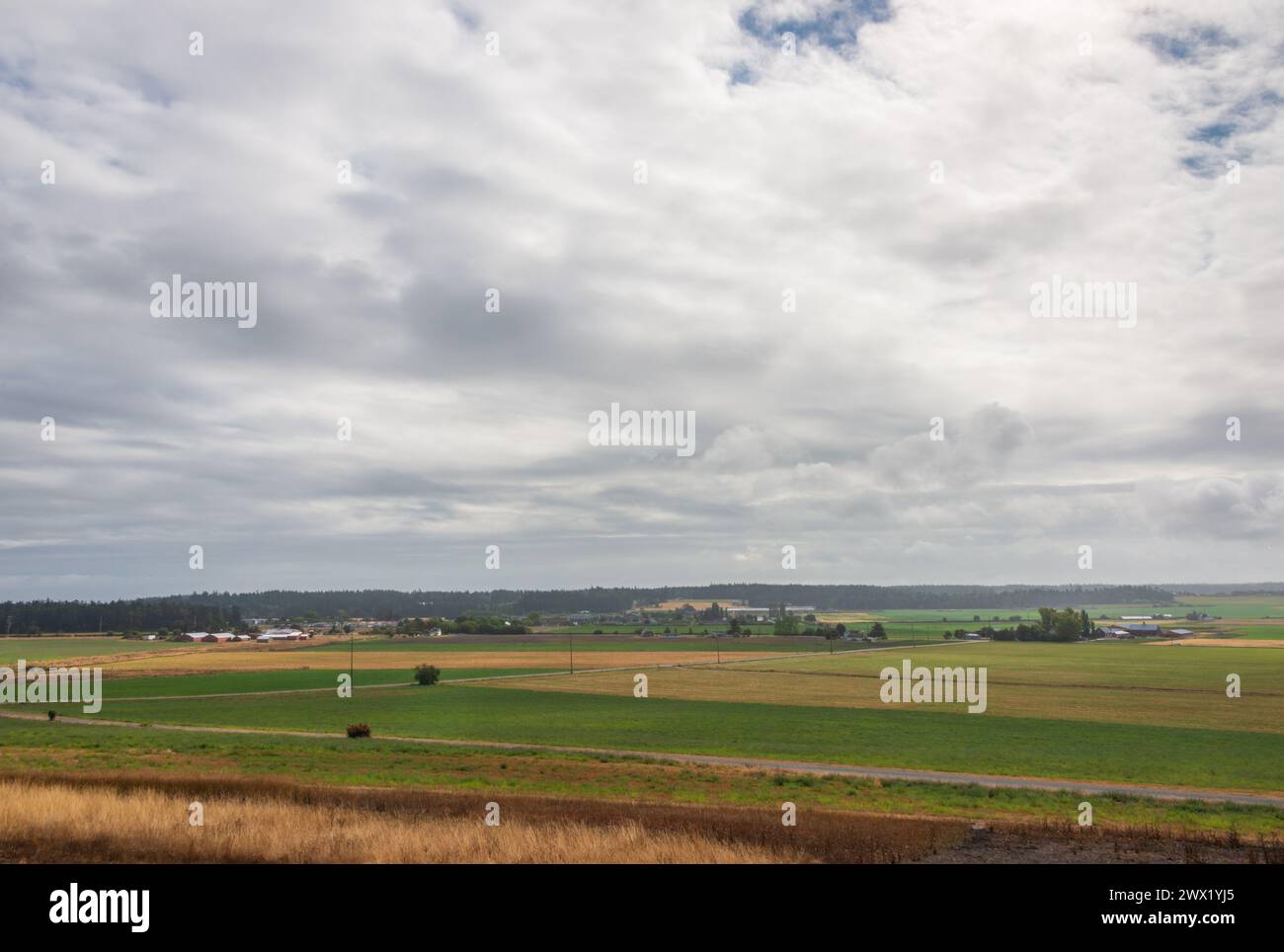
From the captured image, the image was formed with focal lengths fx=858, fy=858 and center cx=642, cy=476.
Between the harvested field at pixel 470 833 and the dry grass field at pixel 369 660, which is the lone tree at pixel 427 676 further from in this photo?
the harvested field at pixel 470 833

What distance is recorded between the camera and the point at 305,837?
16500 millimetres

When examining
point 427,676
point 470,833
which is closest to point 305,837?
point 470,833

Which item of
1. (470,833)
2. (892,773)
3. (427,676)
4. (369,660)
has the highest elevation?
(470,833)

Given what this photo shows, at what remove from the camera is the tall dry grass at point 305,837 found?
587 inches

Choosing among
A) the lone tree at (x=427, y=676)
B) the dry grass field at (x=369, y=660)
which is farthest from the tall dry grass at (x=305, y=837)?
the dry grass field at (x=369, y=660)

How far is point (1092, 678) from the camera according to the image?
112500mm

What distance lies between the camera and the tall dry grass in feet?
49.0

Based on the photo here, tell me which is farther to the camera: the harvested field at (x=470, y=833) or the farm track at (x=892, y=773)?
the farm track at (x=892, y=773)

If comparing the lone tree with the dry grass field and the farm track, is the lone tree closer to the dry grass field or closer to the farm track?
the dry grass field

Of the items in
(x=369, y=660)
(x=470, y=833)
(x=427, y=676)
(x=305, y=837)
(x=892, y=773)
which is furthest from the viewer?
(x=369, y=660)

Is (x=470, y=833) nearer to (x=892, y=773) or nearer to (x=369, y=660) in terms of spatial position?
(x=892, y=773)
